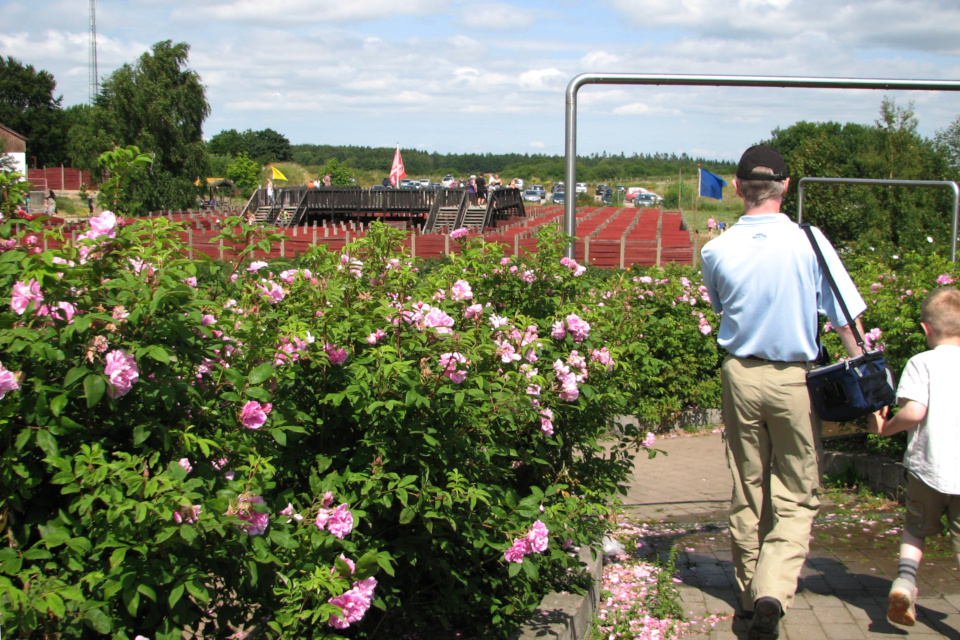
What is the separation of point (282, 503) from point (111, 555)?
53 centimetres

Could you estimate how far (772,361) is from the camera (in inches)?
124

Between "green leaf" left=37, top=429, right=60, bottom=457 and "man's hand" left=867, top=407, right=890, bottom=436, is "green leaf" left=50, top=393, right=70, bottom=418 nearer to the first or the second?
"green leaf" left=37, top=429, right=60, bottom=457

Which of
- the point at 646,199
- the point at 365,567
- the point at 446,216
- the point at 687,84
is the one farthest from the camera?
the point at 646,199

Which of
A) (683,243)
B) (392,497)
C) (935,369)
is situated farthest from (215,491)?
(683,243)

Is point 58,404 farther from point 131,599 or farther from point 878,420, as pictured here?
point 878,420

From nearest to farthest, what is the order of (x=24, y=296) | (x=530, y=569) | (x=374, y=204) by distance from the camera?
1. (x=24, y=296)
2. (x=530, y=569)
3. (x=374, y=204)

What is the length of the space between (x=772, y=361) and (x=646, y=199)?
82.7m

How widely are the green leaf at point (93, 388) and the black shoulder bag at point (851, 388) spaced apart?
8.18ft

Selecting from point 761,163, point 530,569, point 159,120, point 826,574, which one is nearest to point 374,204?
point 159,120

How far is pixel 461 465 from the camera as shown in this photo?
2.55m

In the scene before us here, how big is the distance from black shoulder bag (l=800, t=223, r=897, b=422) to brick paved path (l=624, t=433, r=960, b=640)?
3.13ft

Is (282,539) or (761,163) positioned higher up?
(761,163)

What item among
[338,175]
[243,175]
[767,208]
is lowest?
[767,208]

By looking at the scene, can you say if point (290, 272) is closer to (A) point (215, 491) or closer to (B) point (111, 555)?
(A) point (215, 491)
